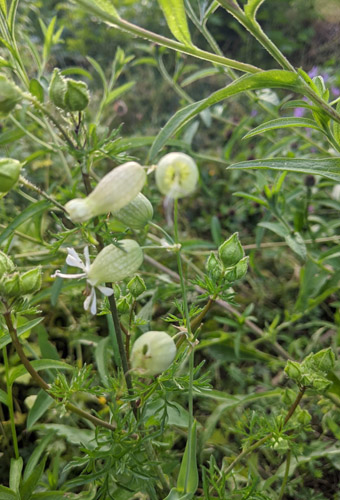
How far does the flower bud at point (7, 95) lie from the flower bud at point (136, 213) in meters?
0.20

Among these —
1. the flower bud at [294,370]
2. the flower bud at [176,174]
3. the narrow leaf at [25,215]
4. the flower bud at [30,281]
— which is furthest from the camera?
the narrow leaf at [25,215]

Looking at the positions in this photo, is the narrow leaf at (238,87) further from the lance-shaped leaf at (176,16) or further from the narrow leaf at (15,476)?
the narrow leaf at (15,476)

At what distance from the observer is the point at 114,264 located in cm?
59

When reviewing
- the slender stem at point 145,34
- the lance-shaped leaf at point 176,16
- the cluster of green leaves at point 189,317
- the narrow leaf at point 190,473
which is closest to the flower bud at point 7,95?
the cluster of green leaves at point 189,317

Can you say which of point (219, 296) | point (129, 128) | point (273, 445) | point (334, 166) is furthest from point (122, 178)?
A: point (129, 128)

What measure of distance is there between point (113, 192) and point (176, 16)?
0.29 meters

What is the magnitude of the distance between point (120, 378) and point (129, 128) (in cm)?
255

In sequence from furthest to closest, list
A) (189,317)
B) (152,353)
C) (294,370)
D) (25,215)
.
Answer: (25,215)
(294,370)
(189,317)
(152,353)

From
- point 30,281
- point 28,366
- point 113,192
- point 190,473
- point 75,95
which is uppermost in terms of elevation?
point 75,95

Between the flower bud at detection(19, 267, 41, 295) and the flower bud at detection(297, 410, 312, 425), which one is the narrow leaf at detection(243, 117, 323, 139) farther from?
the flower bud at detection(297, 410, 312, 425)

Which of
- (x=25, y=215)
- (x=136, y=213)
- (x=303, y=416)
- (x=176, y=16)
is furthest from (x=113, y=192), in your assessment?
(x=303, y=416)

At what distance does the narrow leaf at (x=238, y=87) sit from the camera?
0.64 metres

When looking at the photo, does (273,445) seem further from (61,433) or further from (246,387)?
(246,387)

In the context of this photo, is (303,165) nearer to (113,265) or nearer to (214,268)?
(214,268)
